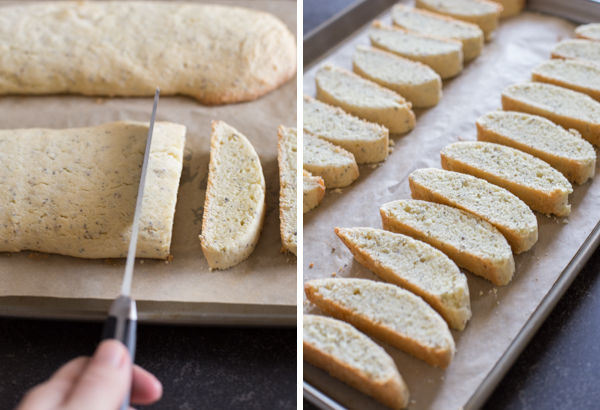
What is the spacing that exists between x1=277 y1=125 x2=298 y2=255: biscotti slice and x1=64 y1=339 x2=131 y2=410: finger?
0.95 metres

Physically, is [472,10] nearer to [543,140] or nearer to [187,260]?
Answer: [543,140]

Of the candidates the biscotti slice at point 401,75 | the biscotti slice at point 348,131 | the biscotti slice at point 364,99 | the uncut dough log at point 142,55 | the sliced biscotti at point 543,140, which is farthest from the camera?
the uncut dough log at point 142,55

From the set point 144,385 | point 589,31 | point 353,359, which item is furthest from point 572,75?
point 144,385

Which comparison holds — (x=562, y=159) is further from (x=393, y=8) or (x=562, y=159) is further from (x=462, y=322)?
(x=393, y=8)

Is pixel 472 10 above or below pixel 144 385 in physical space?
above

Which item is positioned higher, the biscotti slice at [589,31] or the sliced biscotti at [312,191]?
the biscotti slice at [589,31]

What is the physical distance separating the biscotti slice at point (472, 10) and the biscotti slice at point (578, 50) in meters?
0.41

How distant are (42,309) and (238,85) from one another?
57.4 inches

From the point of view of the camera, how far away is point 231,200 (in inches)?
87.4

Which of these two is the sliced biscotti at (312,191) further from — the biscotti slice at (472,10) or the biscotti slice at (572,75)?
the biscotti slice at (472,10)

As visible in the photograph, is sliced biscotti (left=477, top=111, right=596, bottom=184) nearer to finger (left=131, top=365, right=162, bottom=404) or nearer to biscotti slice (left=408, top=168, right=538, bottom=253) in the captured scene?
biscotti slice (left=408, top=168, right=538, bottom=253)

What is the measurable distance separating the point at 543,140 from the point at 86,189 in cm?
195

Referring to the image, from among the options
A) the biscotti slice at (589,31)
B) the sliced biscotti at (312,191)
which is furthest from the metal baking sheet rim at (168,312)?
the biscotti slice at (589,31)

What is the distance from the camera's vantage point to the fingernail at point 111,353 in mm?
1176
